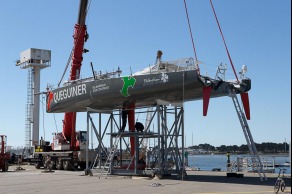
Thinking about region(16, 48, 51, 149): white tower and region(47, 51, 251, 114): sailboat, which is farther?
region(16, 48, 51, 149): white tower

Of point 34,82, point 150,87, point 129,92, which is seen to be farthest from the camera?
point 34,82

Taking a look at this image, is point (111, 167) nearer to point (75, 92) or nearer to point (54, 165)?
point (75, 92)

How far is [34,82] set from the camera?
55.4m

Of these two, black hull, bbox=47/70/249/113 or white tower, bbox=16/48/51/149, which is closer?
black hull, bbox=47/70/249/113

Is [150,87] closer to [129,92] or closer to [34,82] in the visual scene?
[129,92]

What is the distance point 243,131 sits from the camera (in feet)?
66.1

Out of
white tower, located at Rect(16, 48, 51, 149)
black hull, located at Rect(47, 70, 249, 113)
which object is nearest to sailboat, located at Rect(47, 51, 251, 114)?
black hull, located at Rect(47, 70, 249, 113)

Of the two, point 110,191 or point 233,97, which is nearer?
point 110,191

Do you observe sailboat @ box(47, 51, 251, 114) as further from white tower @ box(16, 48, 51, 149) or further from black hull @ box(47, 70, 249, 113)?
white tower @ box(16, 48, 51, 149)

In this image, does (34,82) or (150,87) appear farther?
(34,82)

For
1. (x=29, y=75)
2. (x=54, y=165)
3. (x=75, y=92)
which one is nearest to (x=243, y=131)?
(x=75, y=92)

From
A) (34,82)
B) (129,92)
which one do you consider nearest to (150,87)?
(129,92)

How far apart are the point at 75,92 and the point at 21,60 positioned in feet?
113

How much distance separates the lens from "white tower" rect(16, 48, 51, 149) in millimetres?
54562
